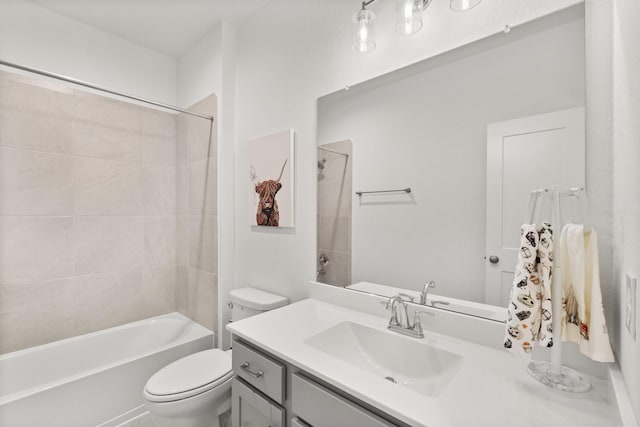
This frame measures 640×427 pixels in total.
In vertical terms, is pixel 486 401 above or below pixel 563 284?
below

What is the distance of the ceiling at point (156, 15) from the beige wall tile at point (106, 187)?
1001 millimetres

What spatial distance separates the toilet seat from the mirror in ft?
2.66

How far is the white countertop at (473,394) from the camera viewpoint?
2.22ft

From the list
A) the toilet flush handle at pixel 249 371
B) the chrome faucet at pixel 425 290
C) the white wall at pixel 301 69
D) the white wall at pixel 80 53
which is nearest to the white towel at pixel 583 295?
the chrome faucet at pixel 425 290

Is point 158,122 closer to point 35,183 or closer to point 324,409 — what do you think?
point 35,183

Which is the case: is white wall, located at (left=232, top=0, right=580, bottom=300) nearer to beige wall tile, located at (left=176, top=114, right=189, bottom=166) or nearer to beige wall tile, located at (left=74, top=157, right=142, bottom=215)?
beige wall tile, located at (left=176, top=114, right=189, bottom=166)

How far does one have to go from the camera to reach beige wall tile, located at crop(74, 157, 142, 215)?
6.97ft

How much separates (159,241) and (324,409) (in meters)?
2.19

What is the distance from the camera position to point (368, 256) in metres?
1.40

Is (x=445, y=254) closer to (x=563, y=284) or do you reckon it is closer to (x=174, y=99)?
(x=563, y=284)

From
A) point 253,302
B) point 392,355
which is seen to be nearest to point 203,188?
point 253,302

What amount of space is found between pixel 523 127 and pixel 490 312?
2.12ft

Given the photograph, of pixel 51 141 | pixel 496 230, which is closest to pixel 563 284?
pixel 496 230

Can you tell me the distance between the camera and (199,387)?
1475mm
